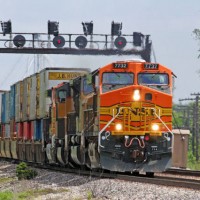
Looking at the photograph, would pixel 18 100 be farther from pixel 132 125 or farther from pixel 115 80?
pixel 132 125

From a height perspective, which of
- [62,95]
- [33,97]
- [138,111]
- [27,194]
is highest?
[33,97]

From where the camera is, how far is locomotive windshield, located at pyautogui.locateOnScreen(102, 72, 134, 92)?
22391 mm

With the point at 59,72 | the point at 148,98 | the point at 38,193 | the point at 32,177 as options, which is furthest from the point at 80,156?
the point at 59,72

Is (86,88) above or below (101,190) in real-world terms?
above

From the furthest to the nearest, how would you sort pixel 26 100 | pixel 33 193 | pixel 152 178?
pixel 26 100 < pixel 152 178 < pixel 33 193

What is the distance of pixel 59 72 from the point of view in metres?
32.5

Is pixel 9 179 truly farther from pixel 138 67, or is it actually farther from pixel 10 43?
pixel 10 43

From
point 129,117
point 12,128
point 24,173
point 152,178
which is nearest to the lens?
point 152,178

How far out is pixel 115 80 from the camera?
22.6m

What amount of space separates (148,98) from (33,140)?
550 inches

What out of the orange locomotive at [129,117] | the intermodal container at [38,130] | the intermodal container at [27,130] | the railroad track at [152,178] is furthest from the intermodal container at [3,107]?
the orange locomotive at [129,117]

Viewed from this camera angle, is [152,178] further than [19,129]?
No

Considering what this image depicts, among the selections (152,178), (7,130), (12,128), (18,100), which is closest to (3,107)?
(7,130)

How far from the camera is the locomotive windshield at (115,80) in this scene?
22.4 metres
